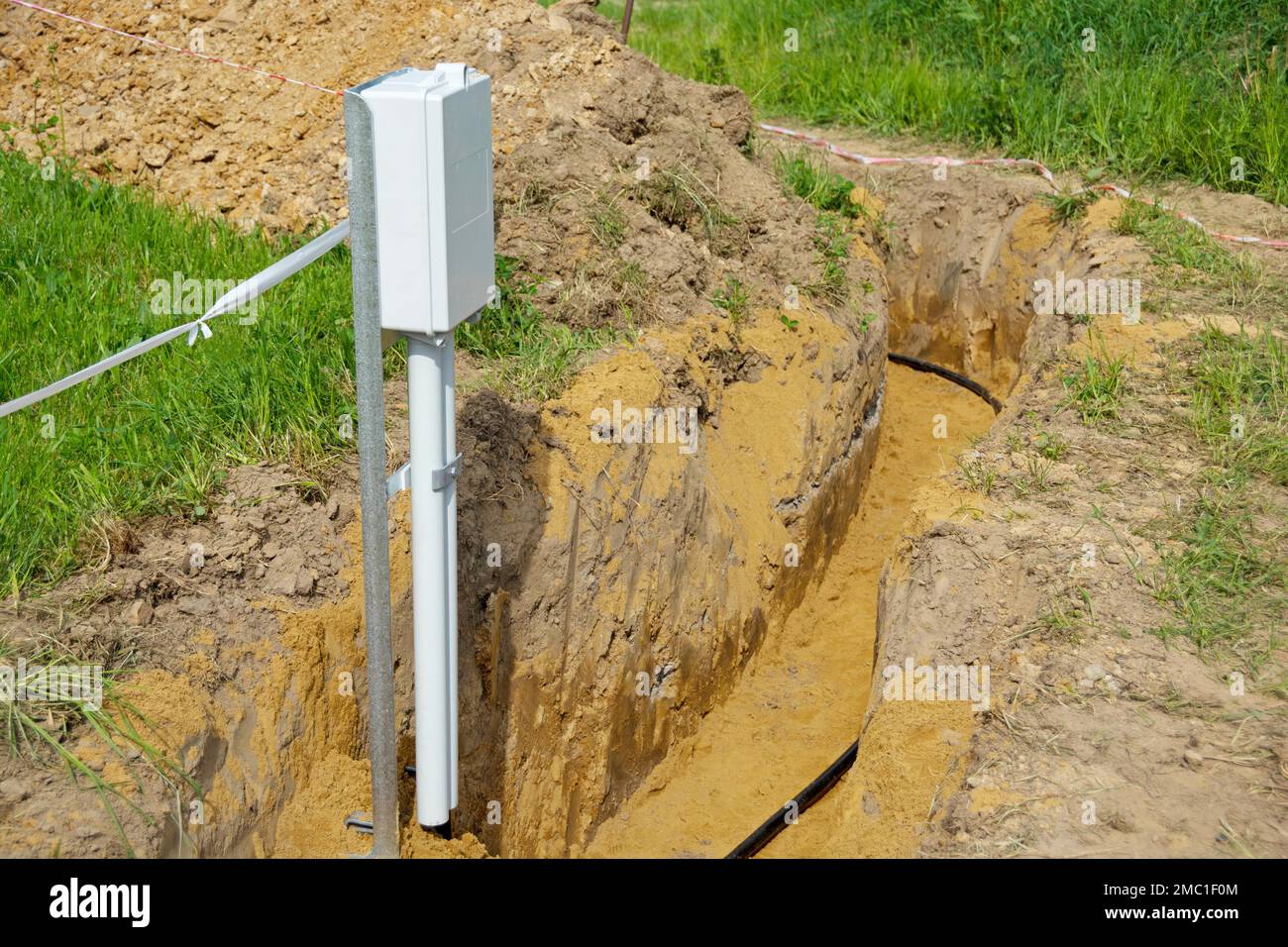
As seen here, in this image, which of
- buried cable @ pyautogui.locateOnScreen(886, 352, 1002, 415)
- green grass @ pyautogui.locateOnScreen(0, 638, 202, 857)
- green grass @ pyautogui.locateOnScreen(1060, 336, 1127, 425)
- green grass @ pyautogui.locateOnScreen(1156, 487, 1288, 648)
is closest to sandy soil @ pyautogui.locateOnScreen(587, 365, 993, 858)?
green grass @ pyautogui.locateOnScreen(1060, 336, 1127, 425)

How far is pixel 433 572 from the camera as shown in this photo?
340 centimetres

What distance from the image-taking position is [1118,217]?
712 cm

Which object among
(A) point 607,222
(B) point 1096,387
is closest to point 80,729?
(A) point 607,222

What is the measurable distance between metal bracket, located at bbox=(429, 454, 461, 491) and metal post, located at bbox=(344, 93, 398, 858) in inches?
5.8

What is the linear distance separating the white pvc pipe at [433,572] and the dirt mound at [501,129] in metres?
2.26

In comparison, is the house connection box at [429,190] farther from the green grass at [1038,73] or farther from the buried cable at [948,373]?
the green grass at [1038,73]

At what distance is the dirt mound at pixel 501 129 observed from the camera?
5859mm

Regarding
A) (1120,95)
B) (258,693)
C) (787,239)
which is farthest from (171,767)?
(1120,95)

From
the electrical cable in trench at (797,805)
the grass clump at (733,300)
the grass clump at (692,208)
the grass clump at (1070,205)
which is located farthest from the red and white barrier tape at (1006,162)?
the electrical cable in trench at (797,805)

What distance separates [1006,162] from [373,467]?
6.08m

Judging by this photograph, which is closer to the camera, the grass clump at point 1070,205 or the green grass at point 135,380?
the green grass at point 135,380

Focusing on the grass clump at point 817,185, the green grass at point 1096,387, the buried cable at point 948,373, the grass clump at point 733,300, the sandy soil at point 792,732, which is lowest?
the sandy soil at point 792,732

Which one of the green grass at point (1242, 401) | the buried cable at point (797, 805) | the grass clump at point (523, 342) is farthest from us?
the green grass at point (1242, 401)

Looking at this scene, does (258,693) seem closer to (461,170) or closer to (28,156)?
(461,170)
